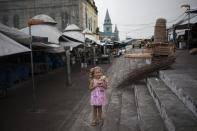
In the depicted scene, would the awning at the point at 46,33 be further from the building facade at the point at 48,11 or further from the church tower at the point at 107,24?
the church tower at the point at 107,24

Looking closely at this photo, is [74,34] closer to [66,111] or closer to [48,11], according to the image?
[66,111]

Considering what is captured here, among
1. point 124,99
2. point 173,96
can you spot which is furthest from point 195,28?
point 173,96

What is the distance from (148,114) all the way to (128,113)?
128 cm

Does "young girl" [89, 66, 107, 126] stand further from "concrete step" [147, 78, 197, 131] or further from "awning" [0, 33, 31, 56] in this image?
"awning" [0, 33, 31, 56]

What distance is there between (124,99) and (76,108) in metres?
1.61

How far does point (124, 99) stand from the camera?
33.5 feet

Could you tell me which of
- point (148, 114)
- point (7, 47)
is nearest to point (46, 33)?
point (7, 47)

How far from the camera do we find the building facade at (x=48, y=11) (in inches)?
2191

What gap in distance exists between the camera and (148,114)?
720 cm

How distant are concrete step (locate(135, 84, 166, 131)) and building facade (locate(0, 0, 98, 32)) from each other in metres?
47.0

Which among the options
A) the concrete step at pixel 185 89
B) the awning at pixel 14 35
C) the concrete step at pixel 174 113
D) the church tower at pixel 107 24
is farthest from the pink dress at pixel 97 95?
the church tower at pixel 107 24

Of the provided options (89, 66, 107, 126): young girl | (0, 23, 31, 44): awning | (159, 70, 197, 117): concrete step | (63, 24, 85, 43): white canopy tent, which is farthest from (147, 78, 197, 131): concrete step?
(63, 24, 85, 43): white canopy tent

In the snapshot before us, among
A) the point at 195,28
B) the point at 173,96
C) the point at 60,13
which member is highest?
the point at 60,13

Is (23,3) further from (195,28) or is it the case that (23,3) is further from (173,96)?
(173,96)
